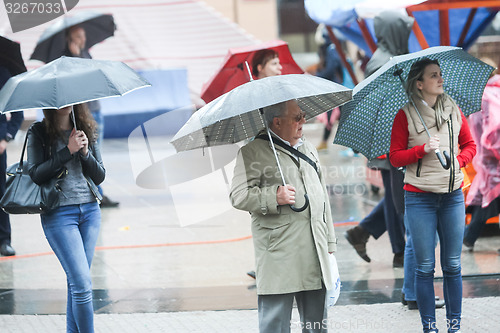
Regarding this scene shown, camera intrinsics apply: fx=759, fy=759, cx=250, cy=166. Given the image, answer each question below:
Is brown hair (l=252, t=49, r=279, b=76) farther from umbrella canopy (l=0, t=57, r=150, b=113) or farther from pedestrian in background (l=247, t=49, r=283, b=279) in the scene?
umbrella canopy (l=0, t=57, r=150, b=113)

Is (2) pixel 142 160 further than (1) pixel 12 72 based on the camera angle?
Yes

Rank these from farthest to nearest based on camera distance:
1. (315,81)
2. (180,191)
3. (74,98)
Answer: (180,191), (74,98), (315,81)

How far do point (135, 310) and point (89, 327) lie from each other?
1.26 m

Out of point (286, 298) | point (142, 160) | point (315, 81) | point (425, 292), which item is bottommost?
point (142, 160)

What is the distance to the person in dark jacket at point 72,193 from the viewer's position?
4.53 m

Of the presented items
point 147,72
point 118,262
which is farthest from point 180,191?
point 147,72

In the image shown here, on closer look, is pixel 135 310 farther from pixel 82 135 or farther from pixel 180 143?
pixel 180 143

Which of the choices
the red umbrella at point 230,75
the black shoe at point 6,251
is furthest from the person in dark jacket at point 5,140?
the red umbrella at point 230,75

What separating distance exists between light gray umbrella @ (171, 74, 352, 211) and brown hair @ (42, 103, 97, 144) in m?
0.91

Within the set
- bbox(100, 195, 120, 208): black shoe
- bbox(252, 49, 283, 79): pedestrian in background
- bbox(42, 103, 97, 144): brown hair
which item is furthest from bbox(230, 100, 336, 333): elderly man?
bbox(100, 195, 120, 208): black shoe

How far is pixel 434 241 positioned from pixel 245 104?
1772 mm

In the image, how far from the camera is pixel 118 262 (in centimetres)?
733

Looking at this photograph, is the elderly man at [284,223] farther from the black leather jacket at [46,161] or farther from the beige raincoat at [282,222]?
the black leather jacket at [46,161]

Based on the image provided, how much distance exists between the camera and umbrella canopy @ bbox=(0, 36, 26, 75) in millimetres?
6754
